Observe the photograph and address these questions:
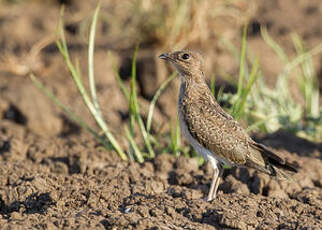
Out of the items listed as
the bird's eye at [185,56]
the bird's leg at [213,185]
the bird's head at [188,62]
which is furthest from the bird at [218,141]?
the bird's eye at [185,56]

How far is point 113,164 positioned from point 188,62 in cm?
123

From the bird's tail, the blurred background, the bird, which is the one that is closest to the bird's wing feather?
the bird

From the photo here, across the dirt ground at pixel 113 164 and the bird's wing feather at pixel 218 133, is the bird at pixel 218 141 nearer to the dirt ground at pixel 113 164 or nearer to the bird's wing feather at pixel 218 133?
the bird's wing feather at pixel 218 133

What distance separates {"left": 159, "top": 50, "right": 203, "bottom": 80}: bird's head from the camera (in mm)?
5012

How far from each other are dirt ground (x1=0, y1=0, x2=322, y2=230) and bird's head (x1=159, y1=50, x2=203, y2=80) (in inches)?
27.8

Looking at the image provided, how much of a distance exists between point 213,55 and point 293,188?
380 cm

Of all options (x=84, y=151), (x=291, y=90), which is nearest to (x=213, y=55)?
(x=291, y=90)

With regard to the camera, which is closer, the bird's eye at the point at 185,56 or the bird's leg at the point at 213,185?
the bird's leg at the point at 213,185

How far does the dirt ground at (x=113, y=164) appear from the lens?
155 inches

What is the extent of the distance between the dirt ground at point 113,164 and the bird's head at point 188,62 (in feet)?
2.32

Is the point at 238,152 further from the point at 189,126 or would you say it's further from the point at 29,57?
the point at 29,57

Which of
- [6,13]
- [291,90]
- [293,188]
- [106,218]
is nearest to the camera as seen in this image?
[106,218]

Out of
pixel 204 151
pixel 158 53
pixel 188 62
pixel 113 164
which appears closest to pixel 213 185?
pixel 204 151

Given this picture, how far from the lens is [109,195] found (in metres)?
4.36
